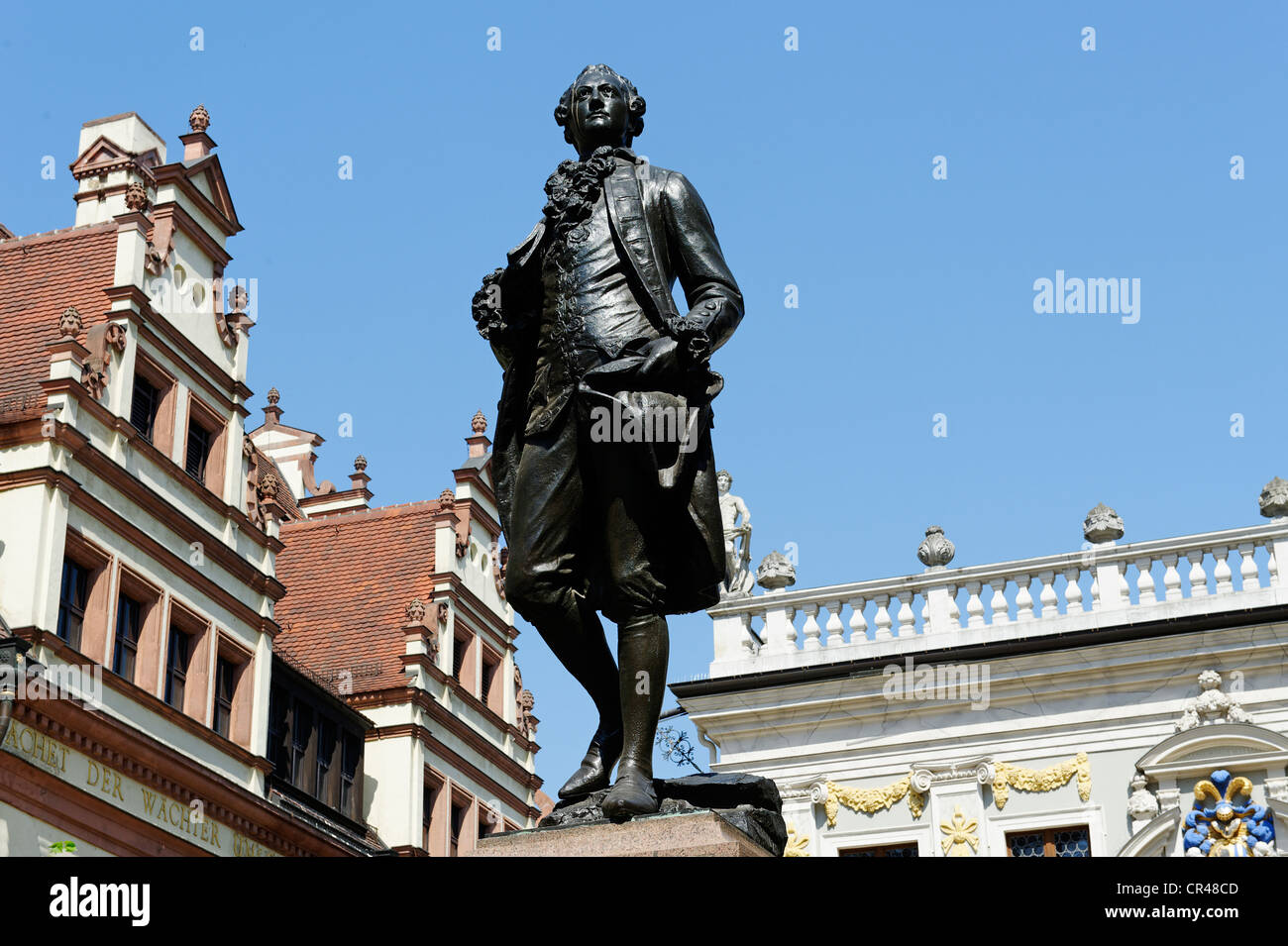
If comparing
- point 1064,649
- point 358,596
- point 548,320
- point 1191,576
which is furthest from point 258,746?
point 548,320

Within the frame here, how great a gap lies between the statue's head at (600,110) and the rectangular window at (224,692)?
64.2ft

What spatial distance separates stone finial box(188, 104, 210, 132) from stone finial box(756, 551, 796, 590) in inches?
461

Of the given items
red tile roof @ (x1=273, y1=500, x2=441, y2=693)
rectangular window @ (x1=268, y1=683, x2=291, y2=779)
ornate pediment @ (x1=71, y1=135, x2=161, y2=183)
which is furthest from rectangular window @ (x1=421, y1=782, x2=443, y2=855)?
ornate pediment @ (x1=71, y1=135, x2=161, y2=183)

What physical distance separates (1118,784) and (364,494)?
2168cm

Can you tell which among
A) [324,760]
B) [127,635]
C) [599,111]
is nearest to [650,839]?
[599,111]

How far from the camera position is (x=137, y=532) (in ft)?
74.3

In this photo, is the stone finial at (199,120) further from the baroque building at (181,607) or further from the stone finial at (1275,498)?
the stone finial at (1275,498)

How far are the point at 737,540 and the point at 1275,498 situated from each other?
711 cm

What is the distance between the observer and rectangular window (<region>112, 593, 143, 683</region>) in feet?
72.7

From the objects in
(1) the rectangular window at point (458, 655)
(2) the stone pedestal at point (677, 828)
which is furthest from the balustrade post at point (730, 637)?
(2) the stone pedestal at point (677, 828)

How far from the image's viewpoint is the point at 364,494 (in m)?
38.7

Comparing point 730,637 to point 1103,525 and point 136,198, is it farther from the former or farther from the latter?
point 136,198

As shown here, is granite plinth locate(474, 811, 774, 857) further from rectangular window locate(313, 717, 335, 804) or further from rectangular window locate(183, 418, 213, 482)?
rectangular window locate(313, 717, 335, 804)
